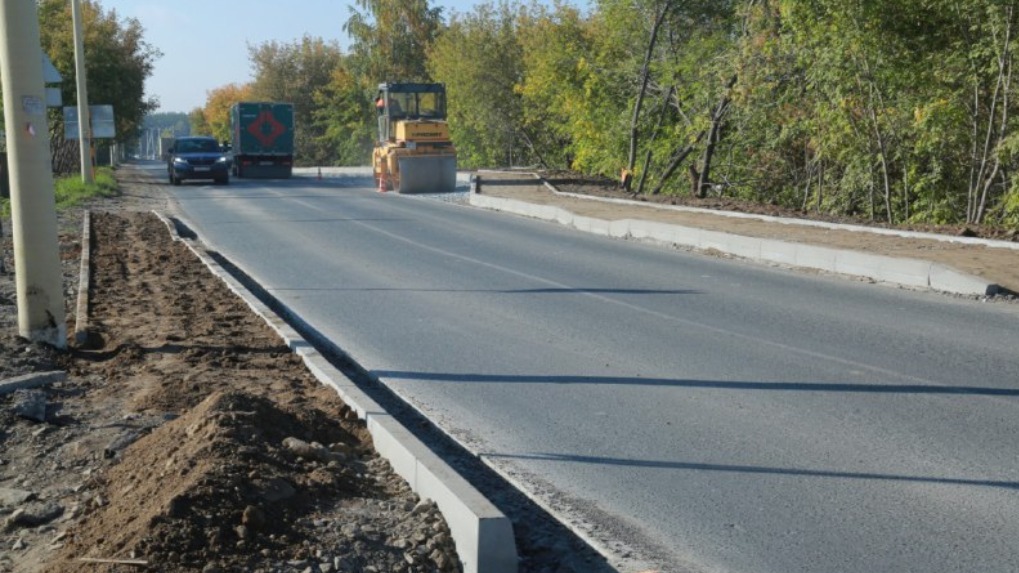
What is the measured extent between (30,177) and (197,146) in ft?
121

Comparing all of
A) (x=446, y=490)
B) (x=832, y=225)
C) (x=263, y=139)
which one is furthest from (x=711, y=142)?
(x=446, y=490)

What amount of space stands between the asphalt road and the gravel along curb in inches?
22.5

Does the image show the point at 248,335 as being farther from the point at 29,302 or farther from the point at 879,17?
the point at 879,17

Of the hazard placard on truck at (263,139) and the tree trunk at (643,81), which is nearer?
the tree trunk at (643,81)

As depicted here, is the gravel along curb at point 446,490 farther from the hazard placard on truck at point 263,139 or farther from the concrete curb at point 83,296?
the hazard placard on truck at point 263,139

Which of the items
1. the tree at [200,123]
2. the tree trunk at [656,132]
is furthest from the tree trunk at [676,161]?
the tree at [200,123]

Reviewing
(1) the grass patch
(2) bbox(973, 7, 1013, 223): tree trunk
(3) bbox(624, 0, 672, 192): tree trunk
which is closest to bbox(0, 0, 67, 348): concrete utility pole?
(2) bbox(973, 7, 1013, 223): tree trunk

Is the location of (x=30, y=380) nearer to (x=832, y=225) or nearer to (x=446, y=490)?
(x=446, y=490)

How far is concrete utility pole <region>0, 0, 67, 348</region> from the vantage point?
873 centimetres

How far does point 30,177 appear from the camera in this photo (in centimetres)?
893

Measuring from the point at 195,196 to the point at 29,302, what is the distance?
27.4m

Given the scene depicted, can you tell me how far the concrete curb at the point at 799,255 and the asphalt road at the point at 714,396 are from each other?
45 cm

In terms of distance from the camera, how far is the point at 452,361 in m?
9.23

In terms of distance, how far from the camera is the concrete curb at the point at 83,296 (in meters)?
9.72
